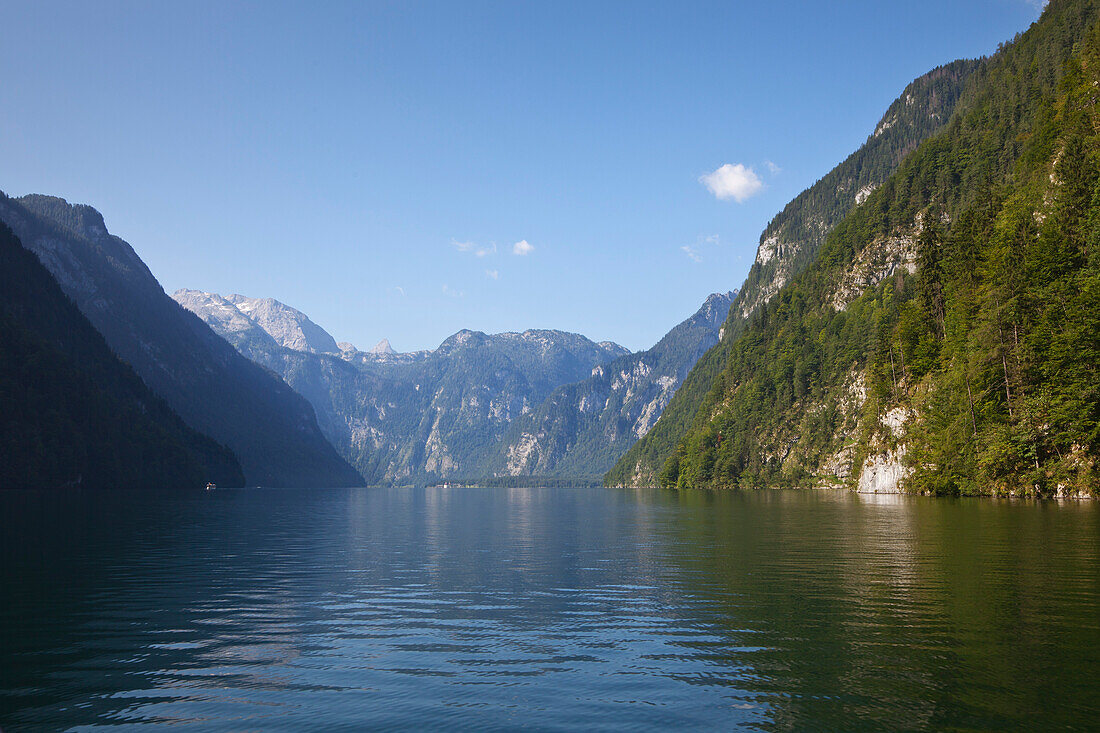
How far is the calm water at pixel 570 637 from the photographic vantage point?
14867mm

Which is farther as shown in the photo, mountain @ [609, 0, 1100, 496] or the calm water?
mountain @ [609, 0, 1100, 496]

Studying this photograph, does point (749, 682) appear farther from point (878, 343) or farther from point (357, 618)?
point (878, 343)

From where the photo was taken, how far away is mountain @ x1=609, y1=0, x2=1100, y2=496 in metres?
73.0

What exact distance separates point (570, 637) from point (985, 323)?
3092 inches

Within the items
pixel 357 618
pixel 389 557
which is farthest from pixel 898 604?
pixel 389 557

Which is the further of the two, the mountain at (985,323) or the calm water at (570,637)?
the mountain at (985,323)

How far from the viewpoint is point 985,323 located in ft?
263

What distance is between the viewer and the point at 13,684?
16.9m

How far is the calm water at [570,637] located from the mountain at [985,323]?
3687 cm

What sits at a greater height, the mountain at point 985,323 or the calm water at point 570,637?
the mountain at point 985,323

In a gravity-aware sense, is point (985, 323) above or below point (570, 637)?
above

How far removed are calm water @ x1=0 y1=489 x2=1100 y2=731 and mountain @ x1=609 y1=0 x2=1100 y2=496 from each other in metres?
36.9

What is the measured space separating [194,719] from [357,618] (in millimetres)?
10432

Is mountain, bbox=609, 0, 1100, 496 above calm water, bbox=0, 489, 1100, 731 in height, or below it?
above
